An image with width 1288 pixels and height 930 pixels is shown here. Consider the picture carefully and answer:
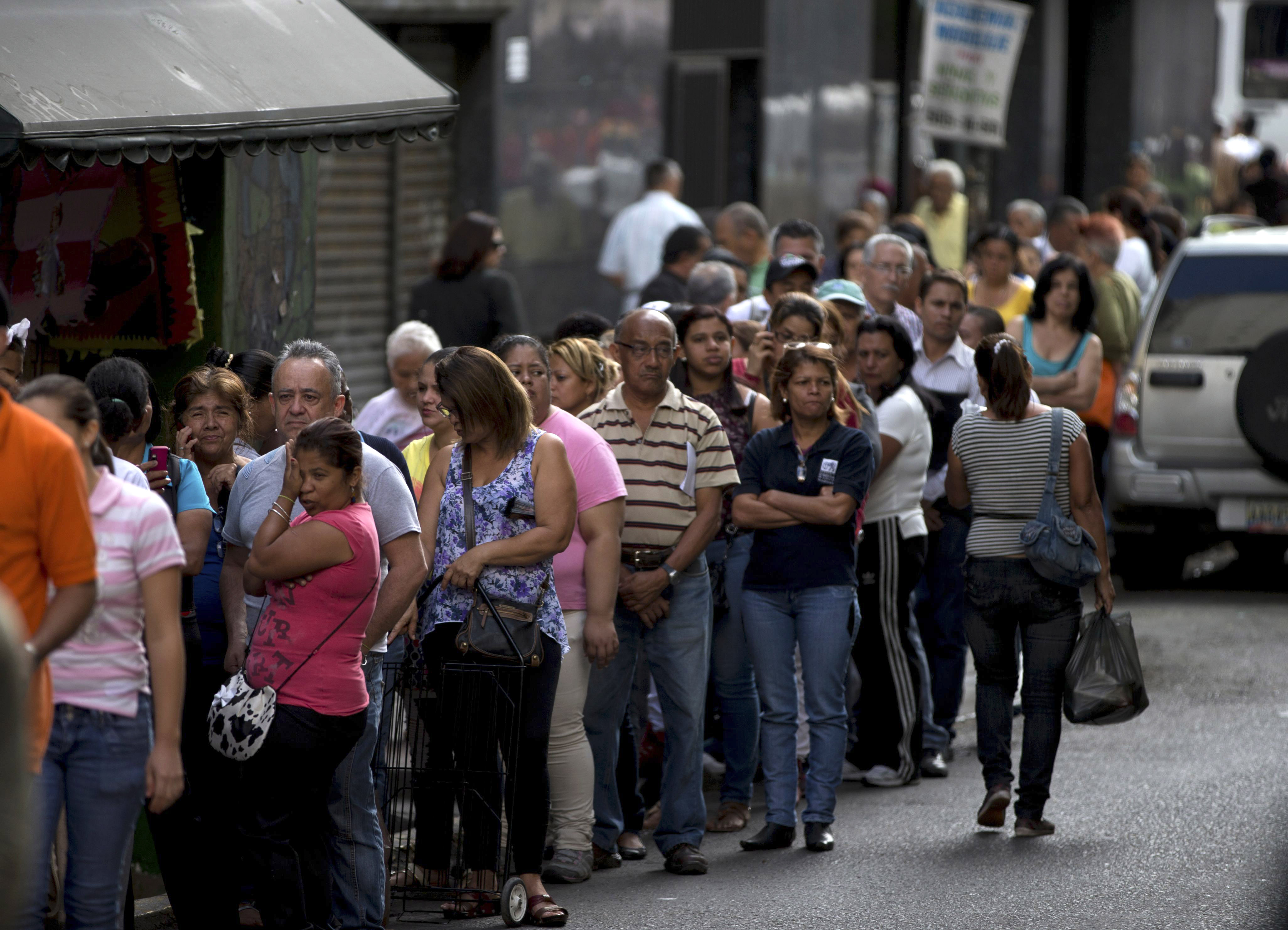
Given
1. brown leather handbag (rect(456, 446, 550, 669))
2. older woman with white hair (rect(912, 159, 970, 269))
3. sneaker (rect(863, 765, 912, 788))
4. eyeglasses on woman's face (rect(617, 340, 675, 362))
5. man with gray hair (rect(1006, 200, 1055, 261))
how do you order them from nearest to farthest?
brown leather handbag (rect(456, 446, 550, 669))
eyeglasses on woman's face (rect(617, 340, 675, 362))
sneaker (rect(863, 765, 912, 788))
older woman with white hair (rect(912, 159, 970, 269))
man with gray hair (rect(1006, 200, 1055, 261))

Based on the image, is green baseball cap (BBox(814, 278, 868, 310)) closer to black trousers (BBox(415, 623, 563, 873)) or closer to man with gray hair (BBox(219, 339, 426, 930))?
black trousers (BBox(415, 623, 563, 873))

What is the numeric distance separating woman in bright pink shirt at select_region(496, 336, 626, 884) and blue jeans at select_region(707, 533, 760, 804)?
884 mm

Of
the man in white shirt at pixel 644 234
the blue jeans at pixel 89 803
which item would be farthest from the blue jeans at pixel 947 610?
the man in white shirt at pixel 644 234

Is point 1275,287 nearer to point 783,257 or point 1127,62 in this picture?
point 783,257

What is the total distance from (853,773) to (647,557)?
186cm

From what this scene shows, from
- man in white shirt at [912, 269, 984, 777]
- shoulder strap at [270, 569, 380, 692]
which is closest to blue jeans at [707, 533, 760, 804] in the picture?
man in white shirt at [912, 269, 984, 777]

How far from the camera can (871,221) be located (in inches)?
535

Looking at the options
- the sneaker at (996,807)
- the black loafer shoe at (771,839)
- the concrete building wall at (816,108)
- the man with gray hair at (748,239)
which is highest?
the concrete building wall at (816,108)

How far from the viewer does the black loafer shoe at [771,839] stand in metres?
7.09

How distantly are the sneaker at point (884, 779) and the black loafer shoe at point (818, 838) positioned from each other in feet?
3.18

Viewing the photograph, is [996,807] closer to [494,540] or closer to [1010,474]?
[1010,474]

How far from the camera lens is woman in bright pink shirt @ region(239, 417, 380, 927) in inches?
213

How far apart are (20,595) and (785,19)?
14.7 metres

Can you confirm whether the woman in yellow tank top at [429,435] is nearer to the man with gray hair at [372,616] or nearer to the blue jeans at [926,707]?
the man with gray hair at [372,616]
